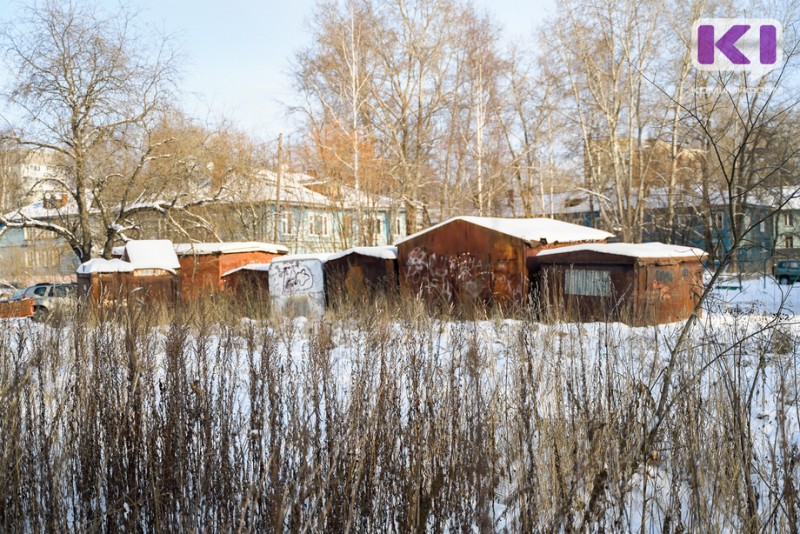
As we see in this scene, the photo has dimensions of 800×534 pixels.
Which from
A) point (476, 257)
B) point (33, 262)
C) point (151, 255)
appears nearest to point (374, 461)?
point (476, 257)

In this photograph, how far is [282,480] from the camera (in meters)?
3.17

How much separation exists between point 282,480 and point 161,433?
83 cm

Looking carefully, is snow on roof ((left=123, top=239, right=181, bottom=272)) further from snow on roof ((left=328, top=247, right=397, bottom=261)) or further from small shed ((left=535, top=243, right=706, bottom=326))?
small shed ((left=535, top=243, right=706, bottom=326))

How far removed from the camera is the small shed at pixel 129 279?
14.5m

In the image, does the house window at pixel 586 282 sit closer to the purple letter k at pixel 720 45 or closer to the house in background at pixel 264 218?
the purple letter k at pixel 720 45

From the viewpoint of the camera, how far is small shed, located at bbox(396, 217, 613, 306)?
43.1 ft

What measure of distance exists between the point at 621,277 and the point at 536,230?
9.16 feet

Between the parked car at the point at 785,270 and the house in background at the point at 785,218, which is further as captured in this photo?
the parked car at the point at 785,270

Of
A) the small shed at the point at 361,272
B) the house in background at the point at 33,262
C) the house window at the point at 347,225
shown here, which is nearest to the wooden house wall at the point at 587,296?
the small shed at the point at 361,272

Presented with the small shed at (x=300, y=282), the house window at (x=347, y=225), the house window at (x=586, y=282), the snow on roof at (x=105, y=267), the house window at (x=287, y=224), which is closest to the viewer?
the house window at (x=586, y=282)

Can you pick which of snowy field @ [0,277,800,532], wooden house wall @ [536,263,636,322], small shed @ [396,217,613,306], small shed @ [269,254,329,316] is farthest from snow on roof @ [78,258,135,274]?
snowy field @ [0,277,800,532]

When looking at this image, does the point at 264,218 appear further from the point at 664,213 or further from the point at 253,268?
the point at 664,213

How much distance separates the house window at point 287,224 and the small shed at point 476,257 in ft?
48.2

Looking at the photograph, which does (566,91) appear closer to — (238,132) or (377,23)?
(377,23)
